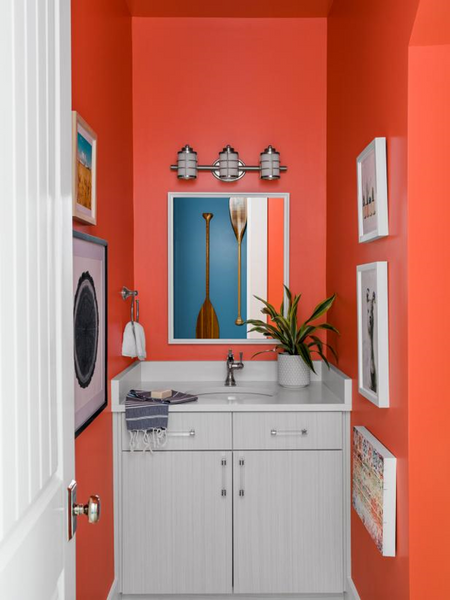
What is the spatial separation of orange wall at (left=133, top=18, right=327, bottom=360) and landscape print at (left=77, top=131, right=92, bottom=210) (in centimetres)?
108

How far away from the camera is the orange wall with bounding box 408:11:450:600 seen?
1.61 m

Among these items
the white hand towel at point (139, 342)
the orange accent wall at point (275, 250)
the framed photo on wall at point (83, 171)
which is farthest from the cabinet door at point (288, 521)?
the framed photo on wall at point (83, 171)

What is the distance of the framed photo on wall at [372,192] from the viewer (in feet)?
6.01

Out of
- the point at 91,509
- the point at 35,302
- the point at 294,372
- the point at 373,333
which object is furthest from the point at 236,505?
the point at 35,302

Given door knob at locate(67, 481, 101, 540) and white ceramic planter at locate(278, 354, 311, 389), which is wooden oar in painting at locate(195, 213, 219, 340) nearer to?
white ceramic planter at locate(278, 354, 311, 389)

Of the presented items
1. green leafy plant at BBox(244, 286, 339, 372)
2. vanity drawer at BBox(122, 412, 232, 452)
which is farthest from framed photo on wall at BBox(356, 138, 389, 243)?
vanity drawer at BBox(122, 412, 232, 452)

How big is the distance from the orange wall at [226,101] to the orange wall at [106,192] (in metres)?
0.11

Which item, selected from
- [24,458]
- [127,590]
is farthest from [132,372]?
[24,458]

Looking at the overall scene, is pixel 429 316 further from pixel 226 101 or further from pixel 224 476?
pixel 226 101

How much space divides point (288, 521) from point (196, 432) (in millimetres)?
570

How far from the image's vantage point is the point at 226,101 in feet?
9.86

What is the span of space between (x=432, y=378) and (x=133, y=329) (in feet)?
4.91

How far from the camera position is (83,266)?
1872 millimetres

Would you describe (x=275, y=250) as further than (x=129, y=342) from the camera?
Yes
